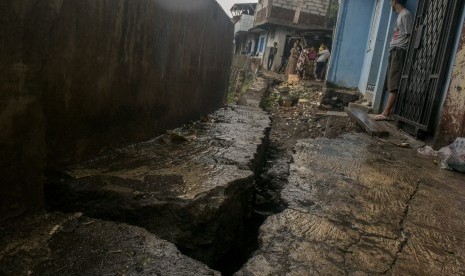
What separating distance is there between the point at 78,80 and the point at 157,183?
642 millimetres

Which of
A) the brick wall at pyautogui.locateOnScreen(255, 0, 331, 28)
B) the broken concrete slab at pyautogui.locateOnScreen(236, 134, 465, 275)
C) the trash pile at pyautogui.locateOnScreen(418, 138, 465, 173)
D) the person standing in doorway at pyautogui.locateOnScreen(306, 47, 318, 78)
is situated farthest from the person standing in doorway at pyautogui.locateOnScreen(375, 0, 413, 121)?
the brick wall at pyautogui.locateOnScreen(255, 0, 331, 28)

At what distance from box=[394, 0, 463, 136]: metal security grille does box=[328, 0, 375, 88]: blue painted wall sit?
5325mm

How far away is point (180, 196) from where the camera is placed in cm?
163

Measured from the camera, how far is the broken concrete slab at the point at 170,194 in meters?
1.56

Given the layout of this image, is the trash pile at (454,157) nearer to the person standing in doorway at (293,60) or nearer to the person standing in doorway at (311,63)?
the person standing in doorway at (311,63)

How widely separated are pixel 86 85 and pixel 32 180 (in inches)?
22.8

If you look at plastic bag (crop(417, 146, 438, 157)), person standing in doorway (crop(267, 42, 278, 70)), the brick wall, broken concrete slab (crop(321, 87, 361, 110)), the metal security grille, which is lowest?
plastic bag (crop(417, 146, 438, 157))

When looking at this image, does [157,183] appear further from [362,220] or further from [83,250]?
[362,220]

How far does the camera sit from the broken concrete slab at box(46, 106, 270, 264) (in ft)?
5.13

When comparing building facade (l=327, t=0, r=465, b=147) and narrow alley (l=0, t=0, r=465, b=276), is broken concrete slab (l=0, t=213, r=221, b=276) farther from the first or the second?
building facade (l=327, t=0, r=465, b=147)

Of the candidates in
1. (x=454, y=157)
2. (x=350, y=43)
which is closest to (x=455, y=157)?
(x=454, y=157)

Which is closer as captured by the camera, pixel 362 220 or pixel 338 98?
pixel 362 220

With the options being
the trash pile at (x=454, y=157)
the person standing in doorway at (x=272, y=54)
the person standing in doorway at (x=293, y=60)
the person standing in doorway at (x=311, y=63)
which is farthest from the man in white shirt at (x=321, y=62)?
the trash pile at (x=454, y=157)

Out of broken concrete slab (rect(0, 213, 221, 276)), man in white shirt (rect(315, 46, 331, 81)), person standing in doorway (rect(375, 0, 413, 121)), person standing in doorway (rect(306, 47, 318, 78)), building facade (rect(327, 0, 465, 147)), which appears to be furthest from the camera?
person standing in doorway (rect(306, 47, 318, 78))
